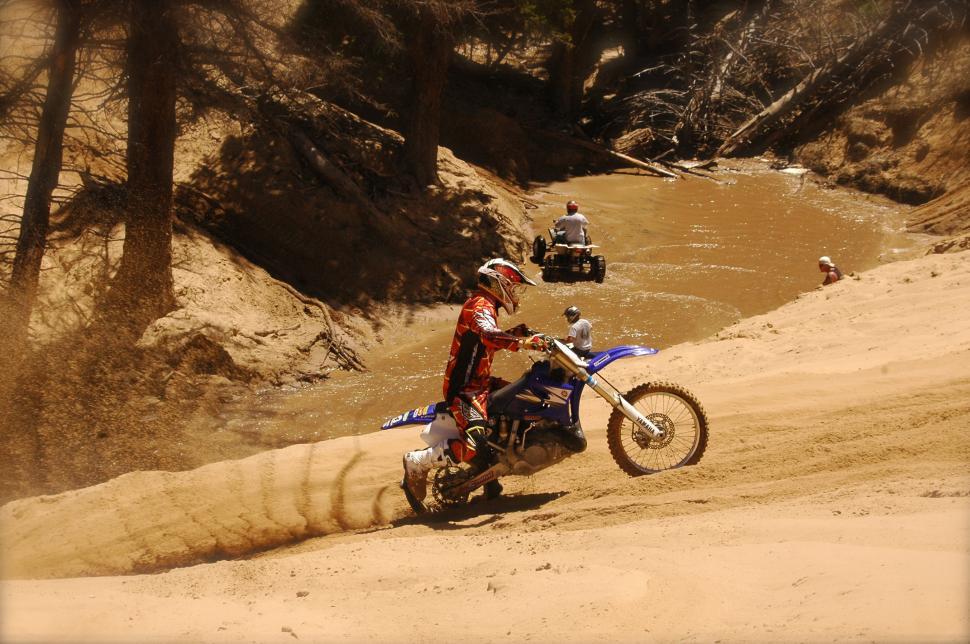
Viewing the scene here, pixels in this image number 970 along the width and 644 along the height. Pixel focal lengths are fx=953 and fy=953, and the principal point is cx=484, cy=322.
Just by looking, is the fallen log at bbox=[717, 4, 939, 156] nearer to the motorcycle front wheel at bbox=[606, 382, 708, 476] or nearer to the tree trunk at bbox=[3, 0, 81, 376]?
the tree trunk at bbox=[3, 0, 81, 376]

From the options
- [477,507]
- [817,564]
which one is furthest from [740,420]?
[817,564]

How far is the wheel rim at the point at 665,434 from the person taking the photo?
7117 mm

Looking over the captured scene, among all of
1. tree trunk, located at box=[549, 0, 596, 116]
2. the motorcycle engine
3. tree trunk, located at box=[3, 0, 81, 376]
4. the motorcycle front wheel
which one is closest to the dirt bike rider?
the motorcycle engine

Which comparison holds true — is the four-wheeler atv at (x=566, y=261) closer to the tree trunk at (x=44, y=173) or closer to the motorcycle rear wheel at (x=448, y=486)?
the tree trunk at (x=44, y=173)

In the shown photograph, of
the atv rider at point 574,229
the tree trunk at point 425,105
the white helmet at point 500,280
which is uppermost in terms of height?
the tree trunk at point 425,105

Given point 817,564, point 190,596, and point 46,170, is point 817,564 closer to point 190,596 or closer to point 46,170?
point 190,596

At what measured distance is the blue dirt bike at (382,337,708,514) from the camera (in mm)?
7073

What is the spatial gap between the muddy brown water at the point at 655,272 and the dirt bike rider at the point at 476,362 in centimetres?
498

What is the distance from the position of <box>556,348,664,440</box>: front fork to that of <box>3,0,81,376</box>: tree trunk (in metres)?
7.64

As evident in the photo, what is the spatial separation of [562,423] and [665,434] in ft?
2.52

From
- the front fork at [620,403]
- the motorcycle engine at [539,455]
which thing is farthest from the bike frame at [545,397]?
the motorcycle engine at [539,455]

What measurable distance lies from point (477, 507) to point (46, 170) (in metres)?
7.60

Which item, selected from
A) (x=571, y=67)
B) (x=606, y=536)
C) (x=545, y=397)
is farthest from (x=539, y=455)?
(x=571, y=67)

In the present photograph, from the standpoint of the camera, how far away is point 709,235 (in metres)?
20.8
